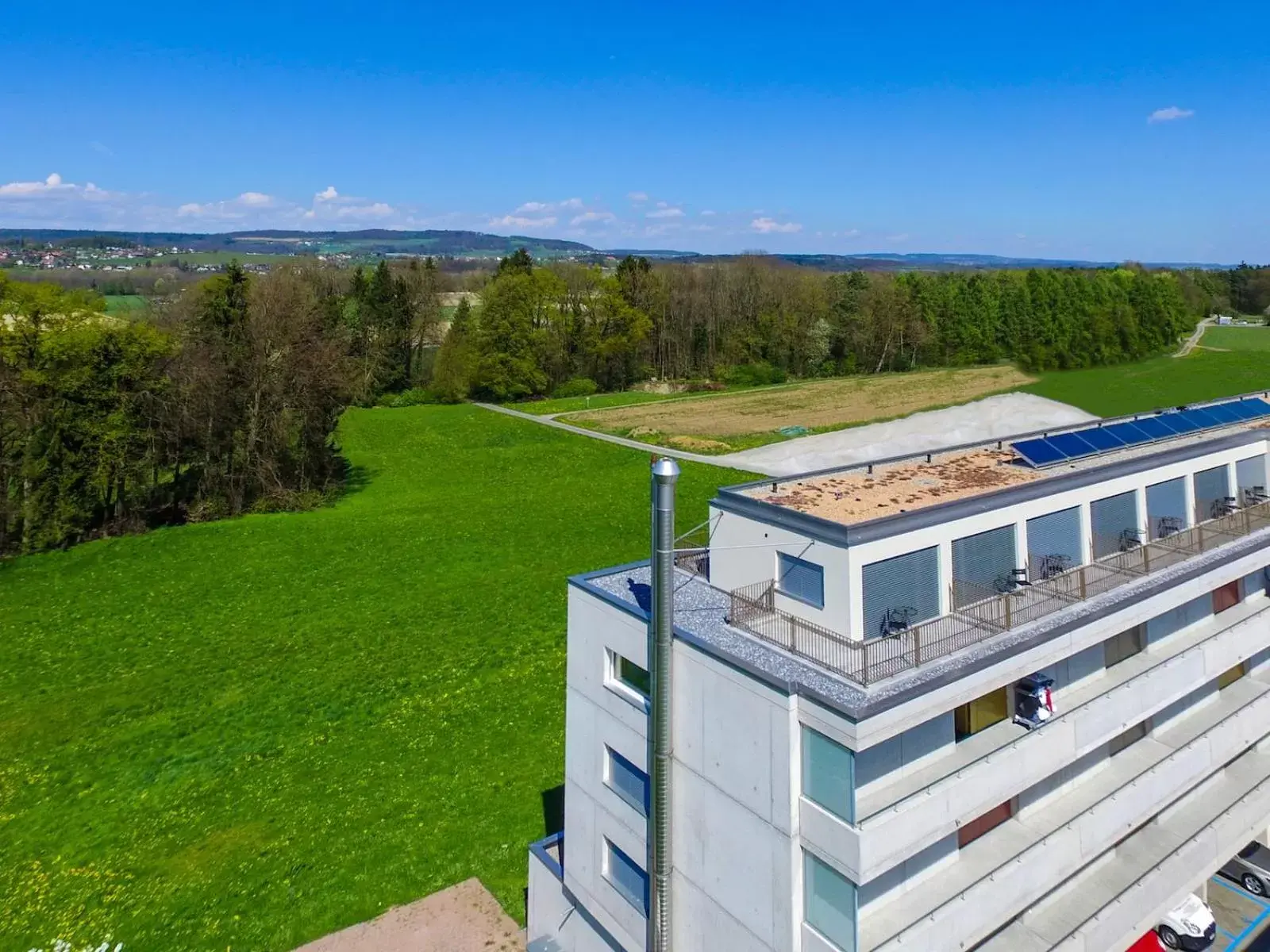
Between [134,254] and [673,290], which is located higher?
[134,254]

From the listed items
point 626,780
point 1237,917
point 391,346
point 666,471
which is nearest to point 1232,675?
point 1237,917

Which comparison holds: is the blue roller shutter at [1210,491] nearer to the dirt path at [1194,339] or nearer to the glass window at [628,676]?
the glass window at [628,676]

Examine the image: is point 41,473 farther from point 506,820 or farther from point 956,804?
point 956,804

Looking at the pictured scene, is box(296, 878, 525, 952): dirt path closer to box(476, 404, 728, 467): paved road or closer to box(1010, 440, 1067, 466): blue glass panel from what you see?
box(1010, 440, 1067, 466): blue glass panel

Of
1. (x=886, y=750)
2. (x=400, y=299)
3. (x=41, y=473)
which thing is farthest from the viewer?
(x=400, y=299)

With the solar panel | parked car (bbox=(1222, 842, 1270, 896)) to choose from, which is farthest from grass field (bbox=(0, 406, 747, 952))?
parked car (bbox=(1222, 842, 1270, 896))

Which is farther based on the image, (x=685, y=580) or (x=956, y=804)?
(x=685, y=580)

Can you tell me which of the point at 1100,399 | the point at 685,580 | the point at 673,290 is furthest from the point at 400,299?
the point at 685,580

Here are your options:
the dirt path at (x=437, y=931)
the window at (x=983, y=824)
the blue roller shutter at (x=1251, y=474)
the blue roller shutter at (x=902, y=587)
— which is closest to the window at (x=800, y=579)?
the blue roller shutter at (x=902, y=587)
